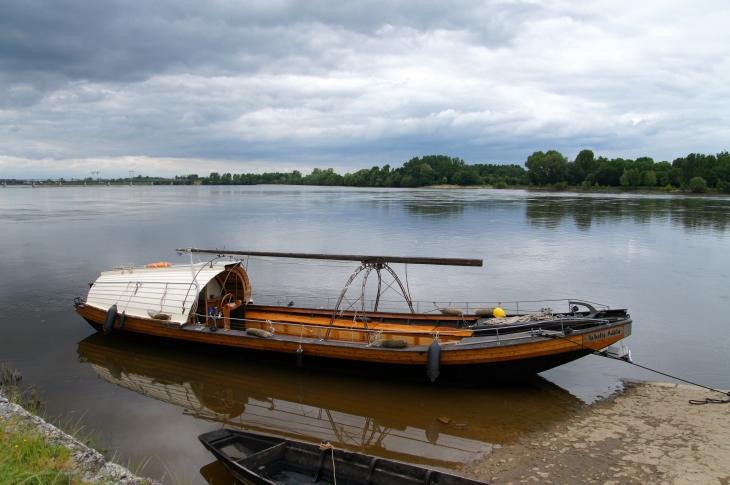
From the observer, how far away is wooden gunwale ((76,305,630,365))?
11695mm

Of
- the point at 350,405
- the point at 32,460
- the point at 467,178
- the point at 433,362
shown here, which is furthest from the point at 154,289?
the point at 467,178

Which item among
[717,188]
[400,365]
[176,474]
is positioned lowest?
[176,474]

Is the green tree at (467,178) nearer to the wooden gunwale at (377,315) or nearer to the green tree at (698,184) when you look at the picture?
the green tree at (698,184)

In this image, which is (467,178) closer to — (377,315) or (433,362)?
(377,315)

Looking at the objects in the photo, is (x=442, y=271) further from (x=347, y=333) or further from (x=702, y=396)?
(x=702, y=396)

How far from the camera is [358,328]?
14273 millimetres

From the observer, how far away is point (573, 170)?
134 metres

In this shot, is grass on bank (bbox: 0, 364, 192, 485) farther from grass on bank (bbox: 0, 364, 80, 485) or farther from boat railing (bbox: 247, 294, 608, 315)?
boat railing (bbox: 247, 294, 608, 315)

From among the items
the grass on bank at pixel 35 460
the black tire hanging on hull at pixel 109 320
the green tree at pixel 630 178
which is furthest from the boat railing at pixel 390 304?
the green tree at pixel 630 178

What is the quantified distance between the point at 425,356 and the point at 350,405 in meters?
2.23

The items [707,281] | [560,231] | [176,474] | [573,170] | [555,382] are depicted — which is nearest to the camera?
[176,474]

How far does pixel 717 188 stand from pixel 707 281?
101m

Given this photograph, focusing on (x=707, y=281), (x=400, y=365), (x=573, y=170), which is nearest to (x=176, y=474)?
(x=400, y=365)

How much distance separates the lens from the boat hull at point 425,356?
11750 millimetres
